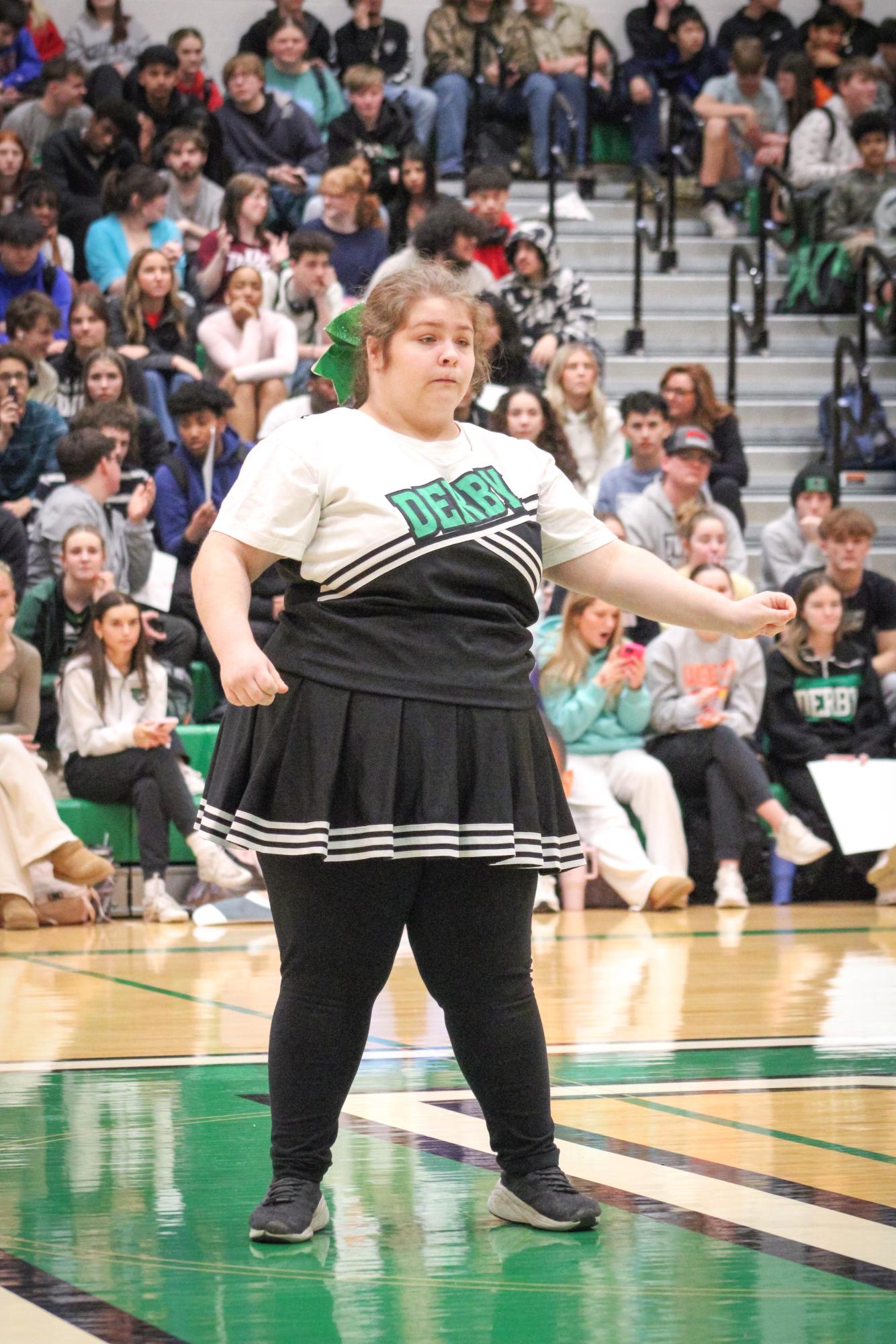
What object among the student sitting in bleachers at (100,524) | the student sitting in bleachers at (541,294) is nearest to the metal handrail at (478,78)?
the student sitting in bleachers at (541,294)

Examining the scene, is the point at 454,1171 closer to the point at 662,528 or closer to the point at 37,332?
the point at 662,528

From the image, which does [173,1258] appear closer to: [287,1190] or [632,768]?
[287,1190]

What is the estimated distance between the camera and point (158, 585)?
8.98 metres

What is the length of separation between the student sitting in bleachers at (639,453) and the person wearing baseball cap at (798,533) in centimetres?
66

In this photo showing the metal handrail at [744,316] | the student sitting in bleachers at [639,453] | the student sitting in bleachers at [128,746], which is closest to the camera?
the student sitting in bleachers at [128,746]

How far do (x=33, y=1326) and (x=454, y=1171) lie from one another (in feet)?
3.61

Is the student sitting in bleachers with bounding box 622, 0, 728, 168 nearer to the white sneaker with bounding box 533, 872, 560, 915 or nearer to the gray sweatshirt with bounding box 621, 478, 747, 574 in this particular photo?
Result: the gray sweatshirt with bounding box 621, 478, 747, 574

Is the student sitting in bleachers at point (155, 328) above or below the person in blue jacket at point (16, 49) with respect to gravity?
below

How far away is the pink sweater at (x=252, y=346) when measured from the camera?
403 inches

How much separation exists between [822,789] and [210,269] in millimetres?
4409

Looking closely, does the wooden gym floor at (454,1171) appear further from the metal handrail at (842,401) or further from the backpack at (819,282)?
the backpack at (819,282)

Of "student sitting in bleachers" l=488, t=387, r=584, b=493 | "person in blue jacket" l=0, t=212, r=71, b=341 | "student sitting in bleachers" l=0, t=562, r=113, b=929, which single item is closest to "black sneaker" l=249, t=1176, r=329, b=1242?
"student sitting in bleachers" l=0, t=562, r=113, b=929

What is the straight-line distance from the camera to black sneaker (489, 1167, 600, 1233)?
3.12 meters

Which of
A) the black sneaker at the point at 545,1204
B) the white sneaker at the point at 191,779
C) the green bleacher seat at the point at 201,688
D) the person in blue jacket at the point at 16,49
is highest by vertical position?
the person in blue jacket at the point at 16,49
